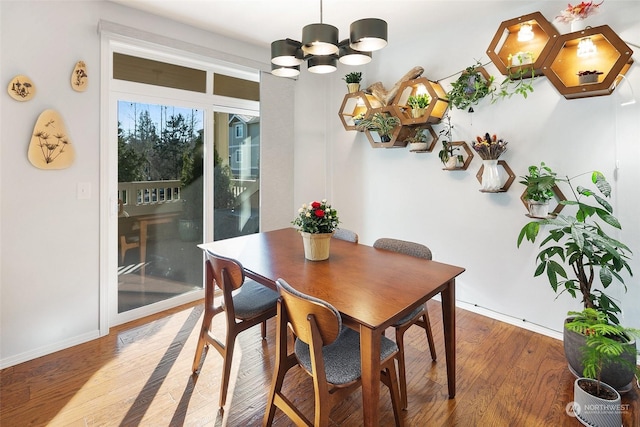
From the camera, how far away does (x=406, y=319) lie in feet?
6.20

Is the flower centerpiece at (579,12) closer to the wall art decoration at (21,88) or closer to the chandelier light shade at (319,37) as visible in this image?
the chandelier light shade at (319,37)

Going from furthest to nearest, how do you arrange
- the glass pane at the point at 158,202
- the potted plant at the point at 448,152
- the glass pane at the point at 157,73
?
the potted plant at the point at 448,152
the glass pane at the point at 158,202
the glass pane at the point at 157,73

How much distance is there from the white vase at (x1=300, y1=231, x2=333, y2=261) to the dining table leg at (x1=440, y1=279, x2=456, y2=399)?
27.0 inches

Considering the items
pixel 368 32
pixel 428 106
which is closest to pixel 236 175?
pixel 428 106

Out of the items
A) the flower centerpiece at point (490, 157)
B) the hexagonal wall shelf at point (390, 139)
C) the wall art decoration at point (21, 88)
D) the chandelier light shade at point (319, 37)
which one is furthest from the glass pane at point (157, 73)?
the flower centerpiece at point (490, 157)

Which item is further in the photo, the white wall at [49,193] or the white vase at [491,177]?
the white vase at [491,177]

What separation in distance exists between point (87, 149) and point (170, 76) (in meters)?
0.99

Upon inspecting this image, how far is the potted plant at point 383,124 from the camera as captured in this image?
3172 millimetres

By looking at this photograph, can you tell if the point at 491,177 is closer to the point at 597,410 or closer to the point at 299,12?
the point at 597,410

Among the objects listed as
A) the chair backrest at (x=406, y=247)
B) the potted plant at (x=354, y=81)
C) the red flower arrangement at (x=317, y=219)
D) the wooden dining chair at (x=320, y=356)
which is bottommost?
the wooden dining chair at (x=320, y=356)

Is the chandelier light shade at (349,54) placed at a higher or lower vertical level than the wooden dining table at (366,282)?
higher

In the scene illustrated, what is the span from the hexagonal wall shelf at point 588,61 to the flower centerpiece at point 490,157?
533 millimetres

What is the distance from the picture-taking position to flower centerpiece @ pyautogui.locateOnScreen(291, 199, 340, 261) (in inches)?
76.0

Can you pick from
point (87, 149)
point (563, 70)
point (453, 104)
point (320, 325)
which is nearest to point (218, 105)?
point (87, 149)
